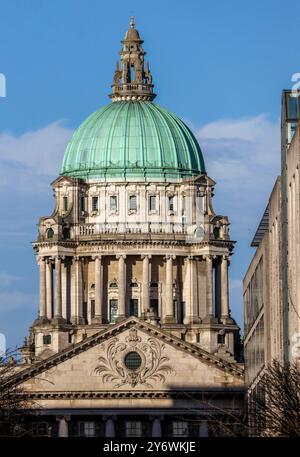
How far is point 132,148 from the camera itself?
183250 mm

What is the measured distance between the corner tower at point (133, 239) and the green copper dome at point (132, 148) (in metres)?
0.08

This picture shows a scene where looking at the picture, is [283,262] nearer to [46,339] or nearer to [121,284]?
[46,339]

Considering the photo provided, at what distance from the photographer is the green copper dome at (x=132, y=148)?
181500 millimetres

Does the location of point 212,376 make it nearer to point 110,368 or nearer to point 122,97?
point 110,368

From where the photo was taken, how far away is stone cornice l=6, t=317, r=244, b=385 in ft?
528

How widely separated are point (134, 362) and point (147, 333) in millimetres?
2688

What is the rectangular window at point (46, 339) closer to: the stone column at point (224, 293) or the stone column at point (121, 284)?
the stone column at point (121, 284)

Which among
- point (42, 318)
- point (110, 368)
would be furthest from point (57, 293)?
point (110, 368)

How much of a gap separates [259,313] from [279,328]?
2300 cm

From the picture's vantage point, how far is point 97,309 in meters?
175

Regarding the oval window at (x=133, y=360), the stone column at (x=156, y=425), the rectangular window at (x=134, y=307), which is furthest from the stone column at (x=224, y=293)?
the stone column at (x=156, y=425)

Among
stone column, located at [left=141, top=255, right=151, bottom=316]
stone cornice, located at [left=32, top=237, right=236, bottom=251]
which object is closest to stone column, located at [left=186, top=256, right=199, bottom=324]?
stone cornice, located at [left=32, top=237, right=236, bottom=251]

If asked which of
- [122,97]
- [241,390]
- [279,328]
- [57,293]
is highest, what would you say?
Answer: [122,97]
